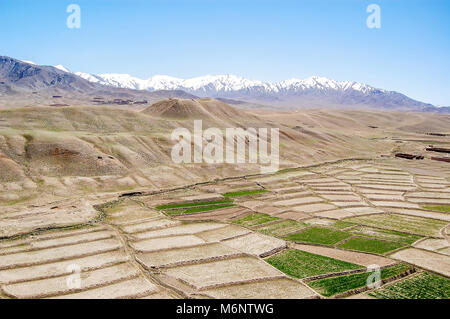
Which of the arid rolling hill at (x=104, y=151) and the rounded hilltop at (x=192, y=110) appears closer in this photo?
the arid rolling hill at (x=104, y=151)

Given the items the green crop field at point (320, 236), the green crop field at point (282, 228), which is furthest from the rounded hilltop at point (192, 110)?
the green crop field at point (320, 236)

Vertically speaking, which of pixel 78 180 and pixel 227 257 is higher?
pixel 78 180

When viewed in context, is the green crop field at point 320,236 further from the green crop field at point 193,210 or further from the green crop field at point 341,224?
the green crop field at point 193,210

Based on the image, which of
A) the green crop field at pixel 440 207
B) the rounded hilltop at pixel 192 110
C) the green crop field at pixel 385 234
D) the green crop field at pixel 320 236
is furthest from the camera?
the rounded hilltop at pixel 192 110

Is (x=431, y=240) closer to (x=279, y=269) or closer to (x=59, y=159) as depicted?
(x=279, y=269)
